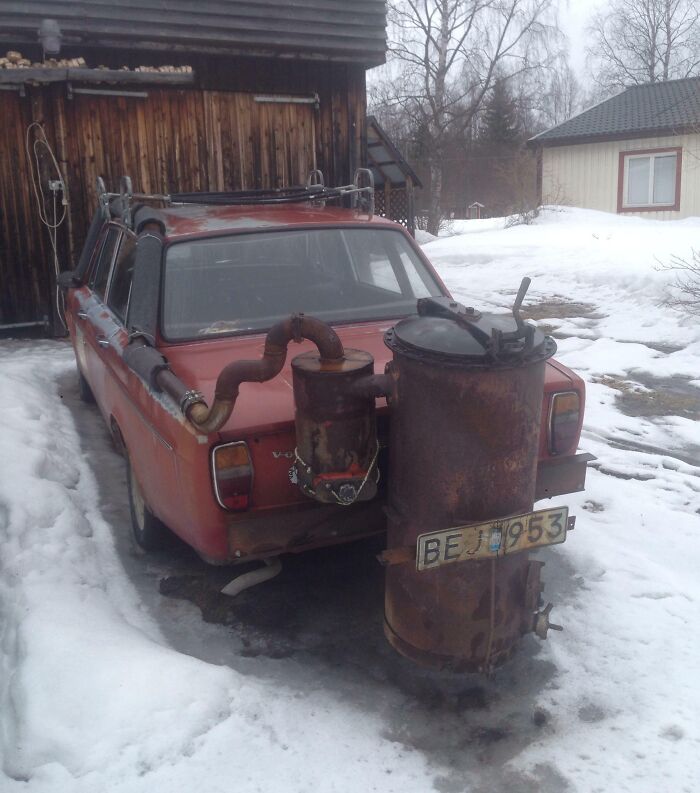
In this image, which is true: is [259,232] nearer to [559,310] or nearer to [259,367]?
[259,367]

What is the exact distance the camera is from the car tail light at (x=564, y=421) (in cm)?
350

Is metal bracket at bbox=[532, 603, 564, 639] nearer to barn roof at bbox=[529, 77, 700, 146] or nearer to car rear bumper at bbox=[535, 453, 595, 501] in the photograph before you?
car rear bumper at bbox=[535, 453, 595, 501]

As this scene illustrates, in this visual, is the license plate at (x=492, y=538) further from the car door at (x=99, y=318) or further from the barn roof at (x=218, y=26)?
the barn roof at (x=218, y=26)

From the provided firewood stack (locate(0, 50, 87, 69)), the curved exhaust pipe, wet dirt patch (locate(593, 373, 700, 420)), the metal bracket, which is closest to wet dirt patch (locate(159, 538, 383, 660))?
the metal bracket

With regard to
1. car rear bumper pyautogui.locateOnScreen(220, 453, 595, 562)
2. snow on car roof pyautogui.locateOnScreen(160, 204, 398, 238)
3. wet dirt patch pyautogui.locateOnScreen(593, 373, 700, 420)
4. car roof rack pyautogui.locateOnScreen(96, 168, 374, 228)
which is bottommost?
wet dirt patch pyautogui.locateOnScreen(593, 373, 700, 420)

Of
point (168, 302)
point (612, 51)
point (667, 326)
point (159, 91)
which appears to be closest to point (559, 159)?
point (667, 326)

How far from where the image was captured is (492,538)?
290 centimetres

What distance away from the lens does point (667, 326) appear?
9633 mm

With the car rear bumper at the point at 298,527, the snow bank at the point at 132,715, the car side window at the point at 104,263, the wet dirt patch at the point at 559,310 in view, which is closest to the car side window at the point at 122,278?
the car side window at the point at 104,263

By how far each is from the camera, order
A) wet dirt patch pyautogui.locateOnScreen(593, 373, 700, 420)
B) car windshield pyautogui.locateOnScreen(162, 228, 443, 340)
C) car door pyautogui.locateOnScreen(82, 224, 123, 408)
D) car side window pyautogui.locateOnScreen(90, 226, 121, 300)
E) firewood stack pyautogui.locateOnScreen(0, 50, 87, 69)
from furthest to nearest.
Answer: firewood stack pyautogui.locateOnScreen(0, 50, 87, 69), wet dirt patch pyautogui.locateOnScreen(593, 373, 700, 420), car side window pyautogui.locateOnScreen(90, 226, 121, 300), car door pyautogui.locateOnScreen(82, 224, 123, 408), car windshield pyautogui.locateOnScreen(162, 228, 443, 340)

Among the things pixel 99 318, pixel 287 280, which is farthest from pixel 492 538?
pixel 99 318

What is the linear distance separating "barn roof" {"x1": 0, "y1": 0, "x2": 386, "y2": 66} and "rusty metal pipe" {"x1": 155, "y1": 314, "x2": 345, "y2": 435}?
690 centimetres

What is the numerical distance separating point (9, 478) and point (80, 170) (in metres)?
5.47

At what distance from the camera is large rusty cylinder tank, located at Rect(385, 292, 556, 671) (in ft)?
9.34
